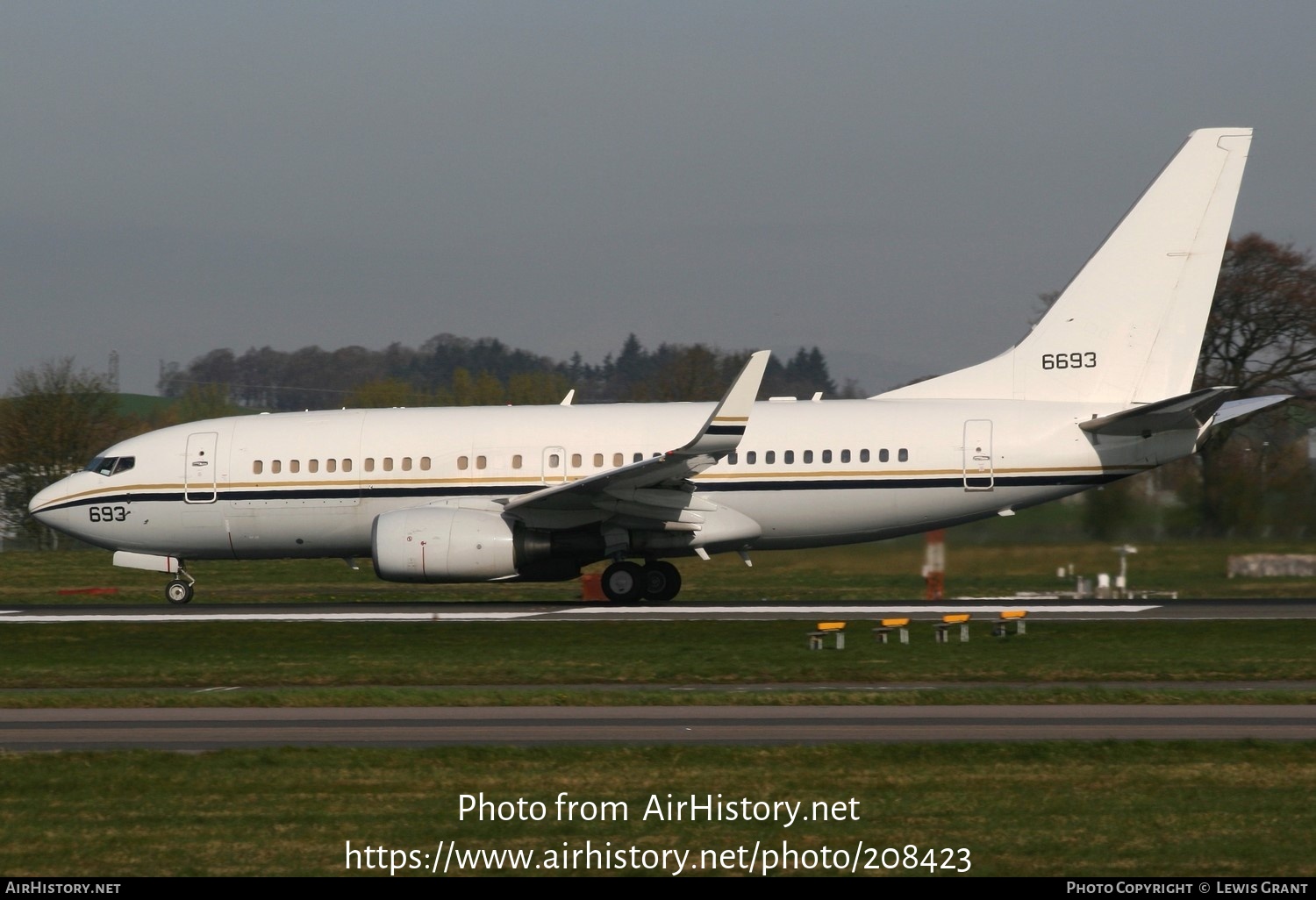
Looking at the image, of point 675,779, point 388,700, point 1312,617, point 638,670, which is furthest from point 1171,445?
point 675,779

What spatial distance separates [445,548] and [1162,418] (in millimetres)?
12124

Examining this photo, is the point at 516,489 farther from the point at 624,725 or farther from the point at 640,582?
the point at 624,725

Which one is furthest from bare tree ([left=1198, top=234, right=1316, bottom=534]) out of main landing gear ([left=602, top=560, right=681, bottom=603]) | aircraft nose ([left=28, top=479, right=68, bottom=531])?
aircraft nose ([left=28, top=479, right=68, bottom=531])

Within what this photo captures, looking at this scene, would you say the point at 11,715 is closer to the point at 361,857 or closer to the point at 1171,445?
the point at 361,857

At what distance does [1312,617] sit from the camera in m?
22.1

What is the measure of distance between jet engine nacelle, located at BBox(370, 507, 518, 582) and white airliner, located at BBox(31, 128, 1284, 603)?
3 centimetres

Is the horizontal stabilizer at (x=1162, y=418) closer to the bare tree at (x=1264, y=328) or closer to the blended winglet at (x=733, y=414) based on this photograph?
the blended winglet at (x=733, y=414)

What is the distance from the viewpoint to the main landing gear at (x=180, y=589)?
2972 centimetres

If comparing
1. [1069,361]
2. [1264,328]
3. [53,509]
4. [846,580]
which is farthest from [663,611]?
[1264,328]

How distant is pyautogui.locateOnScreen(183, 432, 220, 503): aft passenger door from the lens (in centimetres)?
2906

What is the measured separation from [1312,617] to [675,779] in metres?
14.4

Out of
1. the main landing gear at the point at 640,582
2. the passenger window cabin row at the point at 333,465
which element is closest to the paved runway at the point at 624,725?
the main landing gear at the point at 640,582

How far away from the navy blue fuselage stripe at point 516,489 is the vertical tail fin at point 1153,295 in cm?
184

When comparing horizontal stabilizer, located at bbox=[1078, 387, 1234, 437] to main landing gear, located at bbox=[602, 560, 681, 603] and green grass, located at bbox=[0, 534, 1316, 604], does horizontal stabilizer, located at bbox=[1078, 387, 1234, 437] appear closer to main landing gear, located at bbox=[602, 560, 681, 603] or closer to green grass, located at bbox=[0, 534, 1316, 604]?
green grass, located at bbox=[0, 534, 1316, 604]
